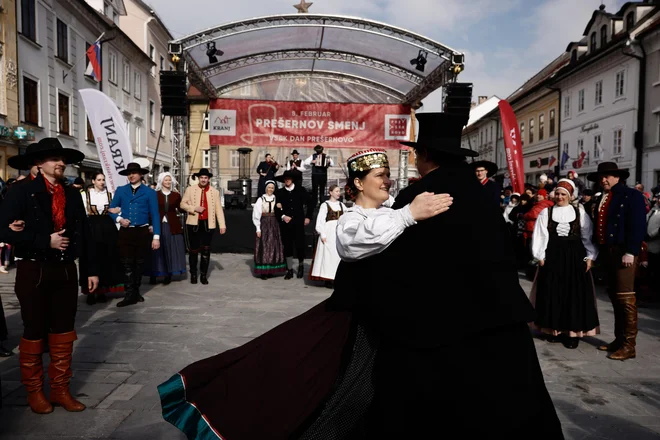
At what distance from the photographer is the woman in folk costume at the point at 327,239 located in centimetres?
880

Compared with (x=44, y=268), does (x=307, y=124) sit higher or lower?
higher

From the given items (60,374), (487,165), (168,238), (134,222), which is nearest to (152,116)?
(168,238)

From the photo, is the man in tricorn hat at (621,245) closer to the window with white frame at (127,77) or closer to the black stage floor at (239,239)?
the black stage floor at (239,239)

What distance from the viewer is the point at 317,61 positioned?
15203 millimetres

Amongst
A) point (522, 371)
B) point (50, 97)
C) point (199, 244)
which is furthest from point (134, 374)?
point (50, 97)

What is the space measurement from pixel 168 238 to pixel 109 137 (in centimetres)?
193

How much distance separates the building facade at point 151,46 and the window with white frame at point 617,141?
24.4 meters

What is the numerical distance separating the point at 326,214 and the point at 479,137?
46.3 meters

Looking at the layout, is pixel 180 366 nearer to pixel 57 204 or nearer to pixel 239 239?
pixel 57 204

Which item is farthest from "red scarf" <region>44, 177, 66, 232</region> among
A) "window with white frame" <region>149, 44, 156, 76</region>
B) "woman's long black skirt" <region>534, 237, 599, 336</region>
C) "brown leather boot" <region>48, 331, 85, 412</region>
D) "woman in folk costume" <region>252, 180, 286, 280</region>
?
"window with white frame" <region>149, 44, 156, 76</region>

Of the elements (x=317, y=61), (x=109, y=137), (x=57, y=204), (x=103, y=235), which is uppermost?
(x=317, y=61)

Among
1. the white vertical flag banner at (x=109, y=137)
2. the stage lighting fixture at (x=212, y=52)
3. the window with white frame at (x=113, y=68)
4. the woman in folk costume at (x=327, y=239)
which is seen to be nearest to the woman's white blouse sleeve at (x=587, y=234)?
the woman in folk costume at (x=327, y=239)

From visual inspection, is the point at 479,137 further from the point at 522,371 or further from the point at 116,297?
the point at 522,371

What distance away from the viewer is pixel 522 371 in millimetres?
2156
